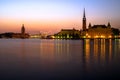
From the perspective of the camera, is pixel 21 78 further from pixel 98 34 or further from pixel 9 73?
pixel 98 34

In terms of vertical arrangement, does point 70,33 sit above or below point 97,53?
above

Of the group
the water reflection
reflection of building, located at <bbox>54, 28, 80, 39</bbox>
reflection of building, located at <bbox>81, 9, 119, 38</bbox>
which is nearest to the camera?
the water reflection

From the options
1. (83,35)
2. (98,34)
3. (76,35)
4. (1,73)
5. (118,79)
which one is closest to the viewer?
(118,79)

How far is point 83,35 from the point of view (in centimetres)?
16562

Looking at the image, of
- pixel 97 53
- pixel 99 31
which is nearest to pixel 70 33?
pixel 99 31

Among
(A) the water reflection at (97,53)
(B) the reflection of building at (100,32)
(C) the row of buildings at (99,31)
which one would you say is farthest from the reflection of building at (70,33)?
(A) the water reflection at (97,53)

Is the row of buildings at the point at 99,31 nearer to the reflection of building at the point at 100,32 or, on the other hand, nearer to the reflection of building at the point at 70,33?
the reflection of building at the point at 100,32

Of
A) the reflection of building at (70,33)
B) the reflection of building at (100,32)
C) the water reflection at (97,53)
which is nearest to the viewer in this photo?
the water reflection at (97,53)

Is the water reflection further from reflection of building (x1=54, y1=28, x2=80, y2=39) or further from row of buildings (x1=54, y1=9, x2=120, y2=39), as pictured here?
reflection of building (x1=54, y1=28, x2=80, y2=39)

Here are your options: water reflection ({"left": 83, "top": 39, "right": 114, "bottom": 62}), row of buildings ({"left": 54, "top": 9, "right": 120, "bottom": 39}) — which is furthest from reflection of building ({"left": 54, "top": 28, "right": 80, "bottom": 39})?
water reflection ({"left": 83, "top": 39, "right": 114, "bottom": 62})

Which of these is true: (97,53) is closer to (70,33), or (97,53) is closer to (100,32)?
(100,32)

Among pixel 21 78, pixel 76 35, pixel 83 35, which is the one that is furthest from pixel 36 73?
pixel 76 35

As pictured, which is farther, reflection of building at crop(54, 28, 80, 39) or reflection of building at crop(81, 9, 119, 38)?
reflection of building at crop(54, 28, 80, 39)

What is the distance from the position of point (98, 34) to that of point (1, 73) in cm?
14364
